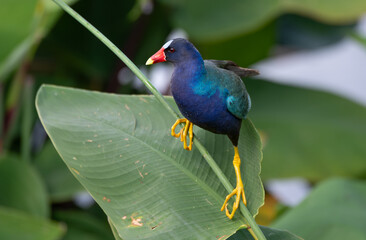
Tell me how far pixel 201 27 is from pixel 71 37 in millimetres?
451

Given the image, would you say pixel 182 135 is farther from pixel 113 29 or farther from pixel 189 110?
pixel 113 29

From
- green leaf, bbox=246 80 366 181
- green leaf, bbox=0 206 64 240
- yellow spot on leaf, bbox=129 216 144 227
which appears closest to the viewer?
yellow spot on leaf, bbox=129 216 144 227

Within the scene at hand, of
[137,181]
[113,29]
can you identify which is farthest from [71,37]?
[137,181]

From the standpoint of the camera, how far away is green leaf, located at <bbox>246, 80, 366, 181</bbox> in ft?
5.65

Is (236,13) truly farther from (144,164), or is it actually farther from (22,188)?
(144,164)

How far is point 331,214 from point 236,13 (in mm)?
813

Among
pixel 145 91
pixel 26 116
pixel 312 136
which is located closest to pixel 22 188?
pixel 26 116

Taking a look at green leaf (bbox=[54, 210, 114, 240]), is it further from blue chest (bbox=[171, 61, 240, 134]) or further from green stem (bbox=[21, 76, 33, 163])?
blue chest (bbox=[171, 61, 240, 134])

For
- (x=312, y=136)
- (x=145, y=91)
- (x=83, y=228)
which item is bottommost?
(x=83, y=228)

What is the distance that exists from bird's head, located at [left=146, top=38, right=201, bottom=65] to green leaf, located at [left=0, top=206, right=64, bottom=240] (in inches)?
23.2

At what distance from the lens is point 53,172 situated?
1721mm

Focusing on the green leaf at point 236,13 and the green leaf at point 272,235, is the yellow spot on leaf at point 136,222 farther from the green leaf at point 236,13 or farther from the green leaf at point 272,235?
the green leaf at point 236,13

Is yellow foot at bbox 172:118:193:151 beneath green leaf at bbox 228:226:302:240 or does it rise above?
above

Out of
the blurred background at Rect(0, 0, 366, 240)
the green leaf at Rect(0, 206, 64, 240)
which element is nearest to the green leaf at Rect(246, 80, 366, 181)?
the blurred background at Rect(0, 0, 366, 240)
